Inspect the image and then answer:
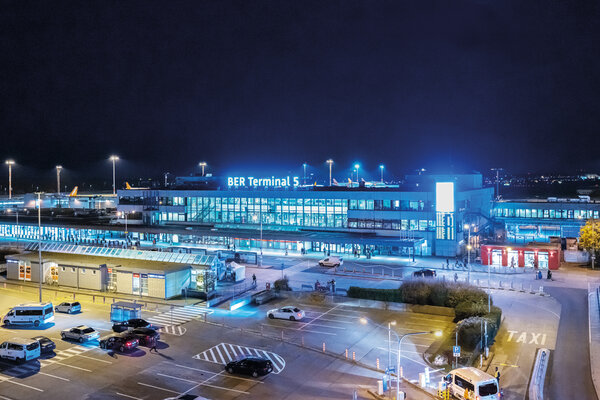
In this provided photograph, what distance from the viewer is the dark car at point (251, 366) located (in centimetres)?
2784

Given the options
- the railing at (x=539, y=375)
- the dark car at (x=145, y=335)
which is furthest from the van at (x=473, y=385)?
the dark car at (x=145, y=335)

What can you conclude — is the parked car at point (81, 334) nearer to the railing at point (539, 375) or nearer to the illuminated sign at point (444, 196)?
the railing at point (539, 375)

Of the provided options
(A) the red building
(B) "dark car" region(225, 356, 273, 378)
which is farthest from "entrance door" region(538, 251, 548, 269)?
(B) "dark car" region(225, 356, 273, 378)

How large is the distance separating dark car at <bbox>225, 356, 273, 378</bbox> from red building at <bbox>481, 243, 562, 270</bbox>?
1620 inches

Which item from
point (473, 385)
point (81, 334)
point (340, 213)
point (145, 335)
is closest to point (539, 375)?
point (473, 385)

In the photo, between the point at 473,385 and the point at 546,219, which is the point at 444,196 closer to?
the point at 546,219

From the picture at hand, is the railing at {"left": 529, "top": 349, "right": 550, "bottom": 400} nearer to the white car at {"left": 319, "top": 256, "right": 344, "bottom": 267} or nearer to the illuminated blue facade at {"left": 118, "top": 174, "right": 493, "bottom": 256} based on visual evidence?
the white car at {"left": 319, "top": 256, "right": 344, "bottom": 267}

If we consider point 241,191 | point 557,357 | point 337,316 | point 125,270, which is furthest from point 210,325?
point 241,191

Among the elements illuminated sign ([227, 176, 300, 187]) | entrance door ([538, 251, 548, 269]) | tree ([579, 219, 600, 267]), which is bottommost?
entrance door ([538, 251, 548, 269])

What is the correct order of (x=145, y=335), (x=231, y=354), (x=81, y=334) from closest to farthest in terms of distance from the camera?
(x=231, y=354), (x=145, y=335), (x=81, y=334)

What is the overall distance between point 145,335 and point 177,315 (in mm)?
8303

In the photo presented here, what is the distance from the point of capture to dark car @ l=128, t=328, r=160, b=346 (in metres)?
33.1

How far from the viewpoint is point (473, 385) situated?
78.3 ft

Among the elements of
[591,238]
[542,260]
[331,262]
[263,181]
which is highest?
[263,181]
